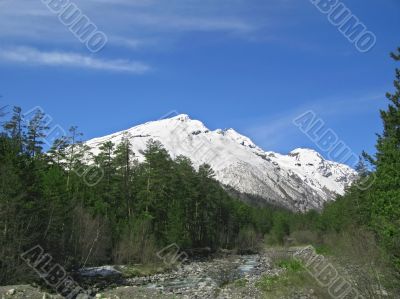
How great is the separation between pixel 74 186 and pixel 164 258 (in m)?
14.0

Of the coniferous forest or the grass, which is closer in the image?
the coniferous forest

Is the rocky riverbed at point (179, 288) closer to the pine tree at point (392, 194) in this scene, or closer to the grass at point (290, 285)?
the grass at point (290, 285)

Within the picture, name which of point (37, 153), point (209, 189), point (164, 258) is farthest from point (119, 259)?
point (209, 189)

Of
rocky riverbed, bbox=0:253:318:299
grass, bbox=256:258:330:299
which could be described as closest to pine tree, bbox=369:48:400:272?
grass, bbox=256:258:330:299

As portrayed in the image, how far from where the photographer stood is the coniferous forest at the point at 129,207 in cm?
2352

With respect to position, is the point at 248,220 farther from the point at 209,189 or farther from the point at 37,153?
the point at 37,153

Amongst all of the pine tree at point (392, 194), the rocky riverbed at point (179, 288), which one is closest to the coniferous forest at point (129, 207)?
the pine tree at point (392, 194)

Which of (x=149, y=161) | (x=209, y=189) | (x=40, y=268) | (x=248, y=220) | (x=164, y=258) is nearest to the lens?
(x=40, y=268)

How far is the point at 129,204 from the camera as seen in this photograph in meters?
61.5

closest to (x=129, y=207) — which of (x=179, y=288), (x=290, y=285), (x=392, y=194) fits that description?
(x=179, y=288)

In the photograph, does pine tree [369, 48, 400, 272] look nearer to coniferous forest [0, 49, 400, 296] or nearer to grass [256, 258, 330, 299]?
coniferous forest [0, 49, 400, 296]

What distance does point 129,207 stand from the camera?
61.3 m

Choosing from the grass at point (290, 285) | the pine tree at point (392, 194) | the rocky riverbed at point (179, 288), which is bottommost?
the rocky riverbed at point (179, 288)

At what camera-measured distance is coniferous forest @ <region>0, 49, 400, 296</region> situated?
23516mm
